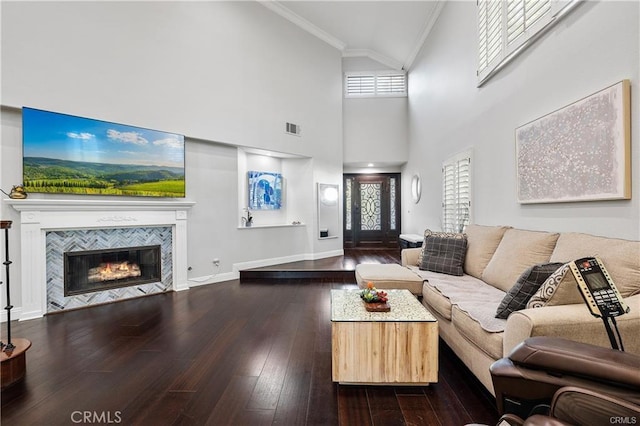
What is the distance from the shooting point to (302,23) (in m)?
6.07

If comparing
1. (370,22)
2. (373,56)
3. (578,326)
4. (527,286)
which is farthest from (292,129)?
(578,326)

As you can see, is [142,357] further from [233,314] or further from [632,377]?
[632,377]

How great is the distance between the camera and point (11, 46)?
3.19 meters

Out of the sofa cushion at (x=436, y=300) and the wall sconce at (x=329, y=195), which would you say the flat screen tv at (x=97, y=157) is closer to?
the wall sconce at (x=329, y=195)

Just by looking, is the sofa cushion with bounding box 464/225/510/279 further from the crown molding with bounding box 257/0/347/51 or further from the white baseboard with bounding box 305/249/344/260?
the crown molding with bounding box 257/0/347/51

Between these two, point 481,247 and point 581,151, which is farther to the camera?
point 481,247

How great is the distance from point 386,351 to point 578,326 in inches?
41.3

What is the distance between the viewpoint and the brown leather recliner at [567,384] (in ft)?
2.92

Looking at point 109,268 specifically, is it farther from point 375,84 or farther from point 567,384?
point 375,84

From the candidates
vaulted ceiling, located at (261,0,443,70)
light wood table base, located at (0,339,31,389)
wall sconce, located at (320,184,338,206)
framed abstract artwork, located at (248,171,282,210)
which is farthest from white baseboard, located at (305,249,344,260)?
vaulted ceiling, located at (261,0,443,70)

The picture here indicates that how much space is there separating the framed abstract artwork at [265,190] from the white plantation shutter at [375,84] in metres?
3.03

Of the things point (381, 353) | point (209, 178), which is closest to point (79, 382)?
point (381, 353)

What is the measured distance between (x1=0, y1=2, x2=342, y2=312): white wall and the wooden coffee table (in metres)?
3.64

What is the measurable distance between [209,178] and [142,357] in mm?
3189
